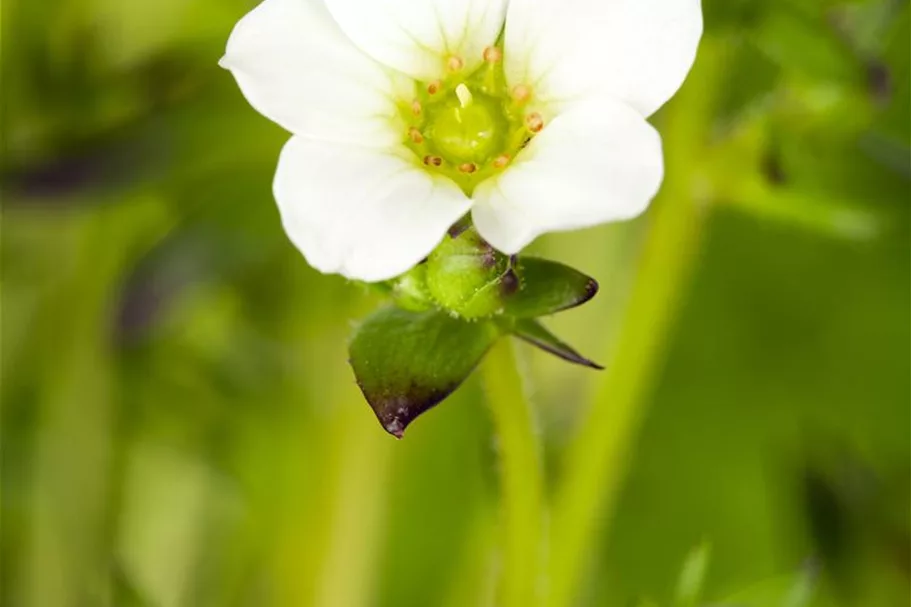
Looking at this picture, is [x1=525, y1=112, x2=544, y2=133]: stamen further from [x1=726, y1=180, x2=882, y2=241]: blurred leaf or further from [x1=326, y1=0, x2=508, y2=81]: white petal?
[x1=726, y1=180, x2=882, y2=241]: blurred leaf

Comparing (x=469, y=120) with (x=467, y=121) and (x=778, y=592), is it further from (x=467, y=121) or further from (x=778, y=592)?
(x=778, y=592)

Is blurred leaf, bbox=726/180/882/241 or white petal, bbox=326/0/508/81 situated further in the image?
blurred leaf, bbox=726/180/882/241

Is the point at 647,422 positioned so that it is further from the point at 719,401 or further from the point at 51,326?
the point at 51,326

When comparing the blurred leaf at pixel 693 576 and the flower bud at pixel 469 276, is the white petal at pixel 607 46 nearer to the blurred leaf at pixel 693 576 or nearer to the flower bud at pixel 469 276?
the flower bud at pixel 469 276

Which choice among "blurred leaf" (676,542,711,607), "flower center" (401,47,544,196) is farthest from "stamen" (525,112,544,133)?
"blurred leaf" (676,542,711,607)

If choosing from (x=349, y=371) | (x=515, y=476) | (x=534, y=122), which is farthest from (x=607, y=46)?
(x=349, y=371)

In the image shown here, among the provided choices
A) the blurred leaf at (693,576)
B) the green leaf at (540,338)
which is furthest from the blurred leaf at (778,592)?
the green leaf at (540,338)
